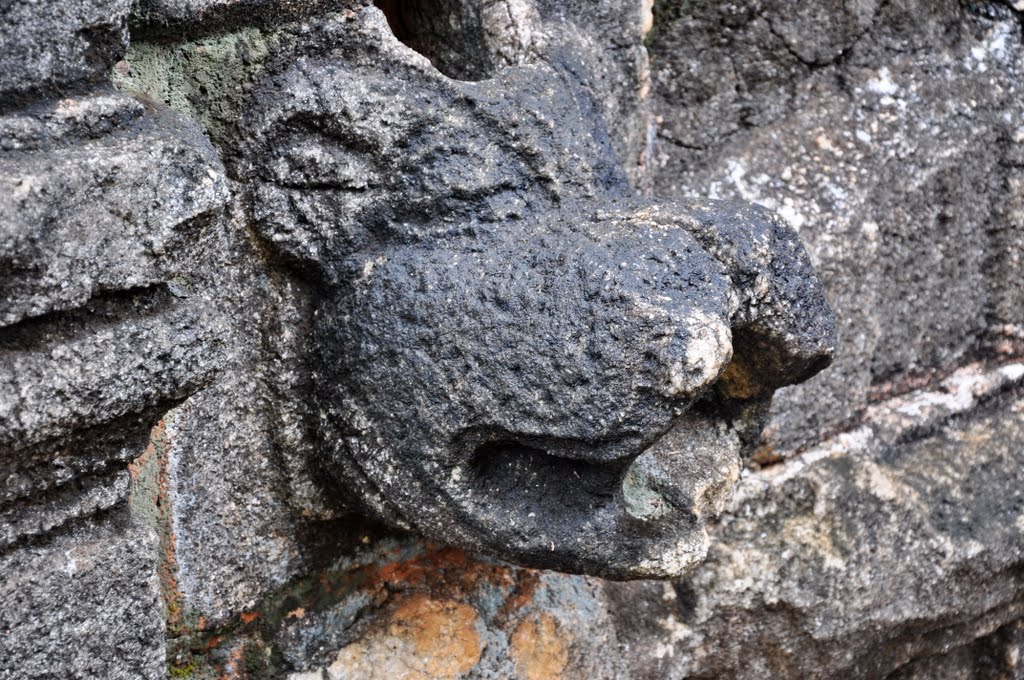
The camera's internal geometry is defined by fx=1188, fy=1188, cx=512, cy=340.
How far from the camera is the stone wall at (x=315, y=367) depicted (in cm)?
77

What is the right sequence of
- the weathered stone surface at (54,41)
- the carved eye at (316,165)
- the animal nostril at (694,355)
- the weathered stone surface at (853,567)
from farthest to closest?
1. the weathered stone surface at (853,567)
2. the carved eye at (316,165)
3. the animal nostril at (694,355)
4. the weathered stone surface at (54,41)

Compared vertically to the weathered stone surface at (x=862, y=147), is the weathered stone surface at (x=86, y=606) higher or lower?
lower

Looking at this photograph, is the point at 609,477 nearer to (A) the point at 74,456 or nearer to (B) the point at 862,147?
(A) the point at 74,456

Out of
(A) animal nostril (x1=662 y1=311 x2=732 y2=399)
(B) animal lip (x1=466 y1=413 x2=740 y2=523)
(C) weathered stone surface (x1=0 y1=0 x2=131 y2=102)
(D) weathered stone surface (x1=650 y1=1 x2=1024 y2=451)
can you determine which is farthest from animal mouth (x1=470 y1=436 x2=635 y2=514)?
(D) weathered stone surface (x1=650 y1=1 x2=1024 y2=451)

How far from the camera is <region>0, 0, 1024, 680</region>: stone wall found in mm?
771

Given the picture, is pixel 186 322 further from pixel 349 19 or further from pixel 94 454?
pixel 349 19

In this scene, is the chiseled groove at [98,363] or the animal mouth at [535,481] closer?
the chiseled groove at [98,363]

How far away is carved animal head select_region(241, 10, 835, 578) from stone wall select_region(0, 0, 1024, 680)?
1.6 inches

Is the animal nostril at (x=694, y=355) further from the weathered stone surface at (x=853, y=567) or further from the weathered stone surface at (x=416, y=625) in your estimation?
the weathered stone surface at (x=853, y=567)

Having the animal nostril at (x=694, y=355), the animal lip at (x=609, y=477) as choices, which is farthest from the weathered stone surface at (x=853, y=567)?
the animal nostril at (x=694, y=355)

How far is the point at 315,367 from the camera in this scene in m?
1.01

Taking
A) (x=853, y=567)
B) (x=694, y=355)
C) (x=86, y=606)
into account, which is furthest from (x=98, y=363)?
(x=853, y=567)

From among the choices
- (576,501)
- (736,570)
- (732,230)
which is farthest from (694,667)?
(732,230)

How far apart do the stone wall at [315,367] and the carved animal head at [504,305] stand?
0.14 ft
